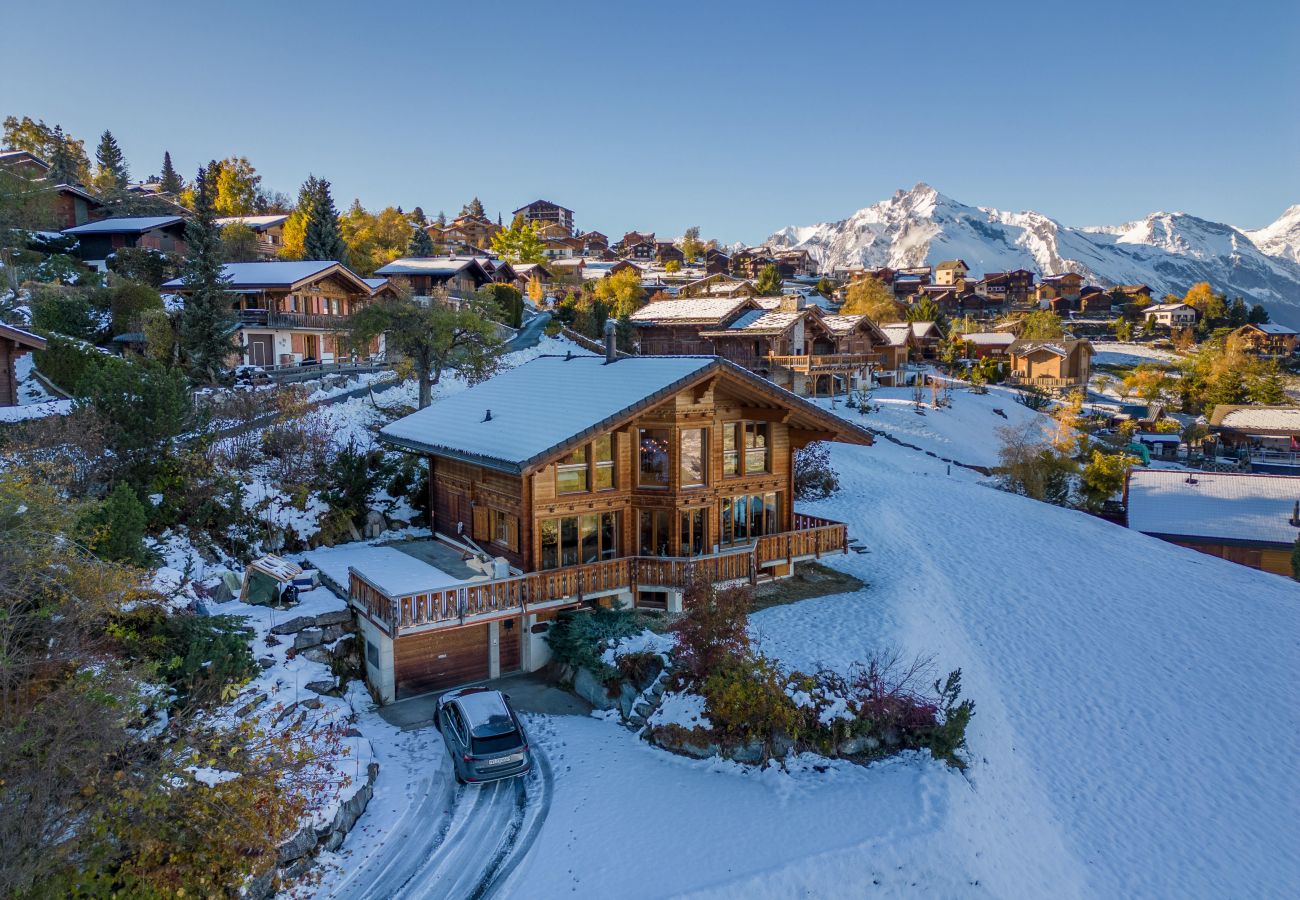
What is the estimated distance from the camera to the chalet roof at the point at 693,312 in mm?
59062

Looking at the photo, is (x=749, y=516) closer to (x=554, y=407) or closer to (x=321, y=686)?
(x=554, y=407)

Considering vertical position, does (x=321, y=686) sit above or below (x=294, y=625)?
below

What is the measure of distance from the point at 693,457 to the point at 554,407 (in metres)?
3.90

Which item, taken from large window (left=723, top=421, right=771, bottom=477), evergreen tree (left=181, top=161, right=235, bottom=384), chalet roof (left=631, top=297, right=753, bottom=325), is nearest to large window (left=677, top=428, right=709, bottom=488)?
large window (left=723, top=421, right=771, bottom=477)

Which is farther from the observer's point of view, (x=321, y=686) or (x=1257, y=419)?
(x=1257, y=419)

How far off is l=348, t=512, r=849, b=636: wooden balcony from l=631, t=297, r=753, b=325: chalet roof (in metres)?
38.6

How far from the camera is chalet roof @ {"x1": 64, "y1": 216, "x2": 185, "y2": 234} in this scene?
5362cm

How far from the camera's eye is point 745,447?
21.7 metres

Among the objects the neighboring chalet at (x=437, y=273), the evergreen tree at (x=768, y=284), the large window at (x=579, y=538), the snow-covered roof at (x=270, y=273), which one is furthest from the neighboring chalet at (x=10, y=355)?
the evergreen tree at (x=768, y=284)

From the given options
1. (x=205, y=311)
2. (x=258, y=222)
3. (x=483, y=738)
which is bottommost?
(x=483, y=738)

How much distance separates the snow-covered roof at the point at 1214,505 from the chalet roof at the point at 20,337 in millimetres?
44094

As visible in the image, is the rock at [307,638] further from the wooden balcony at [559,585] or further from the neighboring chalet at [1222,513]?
the neighboring chalet at [1222,513]

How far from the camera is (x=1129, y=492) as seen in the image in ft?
124

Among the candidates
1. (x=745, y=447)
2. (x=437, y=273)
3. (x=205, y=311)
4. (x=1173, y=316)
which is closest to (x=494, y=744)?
(x=745, y=447)
